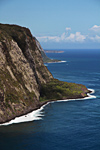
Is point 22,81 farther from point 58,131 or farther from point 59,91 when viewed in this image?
point 58,131

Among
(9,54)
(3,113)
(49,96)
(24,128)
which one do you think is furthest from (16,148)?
(49,96)

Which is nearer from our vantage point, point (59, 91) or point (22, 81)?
point (22, 81)

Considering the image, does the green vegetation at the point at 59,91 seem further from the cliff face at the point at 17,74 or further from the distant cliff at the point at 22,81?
the cliff face at the point at 17,74

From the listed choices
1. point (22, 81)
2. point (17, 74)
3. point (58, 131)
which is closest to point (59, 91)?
point (22, 81)

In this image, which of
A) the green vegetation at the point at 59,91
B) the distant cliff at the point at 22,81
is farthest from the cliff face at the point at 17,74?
the green vegetation at the point at 59,91

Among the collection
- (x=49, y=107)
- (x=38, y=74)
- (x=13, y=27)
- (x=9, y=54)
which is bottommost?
(x=49, y=107)

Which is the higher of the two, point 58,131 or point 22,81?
point 22,81

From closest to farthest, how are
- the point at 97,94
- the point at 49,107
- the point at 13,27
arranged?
the point at 49,107
the point at 13,27
the point at 97,94

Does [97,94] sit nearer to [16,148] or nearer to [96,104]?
[96,104]
